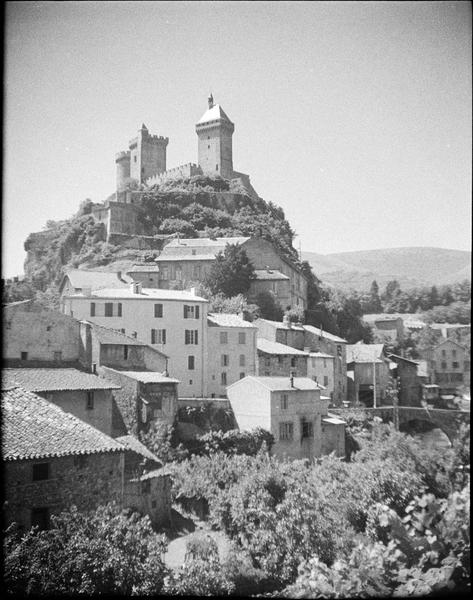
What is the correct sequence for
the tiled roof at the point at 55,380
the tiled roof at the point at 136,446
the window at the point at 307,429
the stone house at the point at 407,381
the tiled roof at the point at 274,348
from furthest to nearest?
the stone house at the point at 407,381, the tiled roof at the point at 274,348, the window at the point at 307,429, the tiled roof at the point at 136,446, the tiled roof at the point at 55,380

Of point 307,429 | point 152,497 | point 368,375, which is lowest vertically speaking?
point 152,497

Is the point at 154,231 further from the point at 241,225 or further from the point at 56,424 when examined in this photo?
the point at 56,424

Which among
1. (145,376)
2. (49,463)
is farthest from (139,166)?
(49,463)

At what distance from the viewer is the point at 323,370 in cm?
3412

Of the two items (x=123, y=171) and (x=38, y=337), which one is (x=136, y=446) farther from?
(x=123, y=171)

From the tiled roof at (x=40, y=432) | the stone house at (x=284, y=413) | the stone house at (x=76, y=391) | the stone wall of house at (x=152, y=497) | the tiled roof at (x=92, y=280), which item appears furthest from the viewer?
the tiled roof at (x=92, y=280)

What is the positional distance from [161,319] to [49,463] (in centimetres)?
1599

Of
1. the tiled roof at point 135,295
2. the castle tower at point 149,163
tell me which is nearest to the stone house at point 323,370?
the tiled roof at point 135,295

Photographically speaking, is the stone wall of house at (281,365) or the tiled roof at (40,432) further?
the stone wall of house at (281,365)

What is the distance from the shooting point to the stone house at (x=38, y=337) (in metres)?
19.3

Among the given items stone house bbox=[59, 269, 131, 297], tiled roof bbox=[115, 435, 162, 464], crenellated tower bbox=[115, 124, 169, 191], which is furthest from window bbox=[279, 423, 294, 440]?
crenellated tower bbox=[115, 124, 169, 191]

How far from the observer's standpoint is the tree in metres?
41.2

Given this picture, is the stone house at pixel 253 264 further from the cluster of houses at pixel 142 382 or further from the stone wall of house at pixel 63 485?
the stone wall of house at pixel 63 485

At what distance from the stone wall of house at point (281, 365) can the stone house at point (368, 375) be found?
6.52 metres
